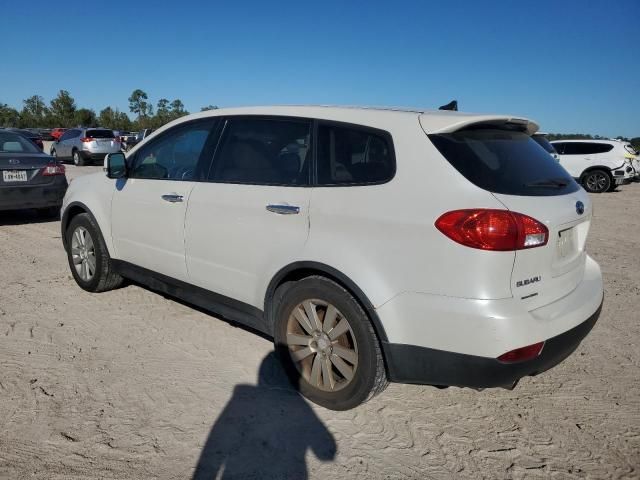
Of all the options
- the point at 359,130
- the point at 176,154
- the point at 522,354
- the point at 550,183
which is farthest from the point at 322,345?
the point at 176,154

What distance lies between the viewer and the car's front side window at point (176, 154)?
367 centimetres

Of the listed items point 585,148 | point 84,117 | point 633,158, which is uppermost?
point 84,117

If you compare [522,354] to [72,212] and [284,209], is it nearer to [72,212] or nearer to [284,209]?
[284,209]

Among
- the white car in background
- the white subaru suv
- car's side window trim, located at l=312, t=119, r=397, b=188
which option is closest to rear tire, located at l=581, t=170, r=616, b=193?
the white car in background

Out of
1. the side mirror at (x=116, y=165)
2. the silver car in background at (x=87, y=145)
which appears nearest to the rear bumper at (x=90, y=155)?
the silver car in background at (x=87, y=145)

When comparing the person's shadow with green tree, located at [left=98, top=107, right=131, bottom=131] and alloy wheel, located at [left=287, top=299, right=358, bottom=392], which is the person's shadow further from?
green tree, located at [left=98, top=107, right=131, bottom=131]

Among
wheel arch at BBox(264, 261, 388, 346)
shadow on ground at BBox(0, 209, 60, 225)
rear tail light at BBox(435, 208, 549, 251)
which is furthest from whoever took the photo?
shadow on ground at BBox(0, 209, 60, 225)

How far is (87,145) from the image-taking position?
71.8ft

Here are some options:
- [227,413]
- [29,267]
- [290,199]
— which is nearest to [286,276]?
[290,199]

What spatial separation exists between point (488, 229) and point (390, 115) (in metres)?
0.89

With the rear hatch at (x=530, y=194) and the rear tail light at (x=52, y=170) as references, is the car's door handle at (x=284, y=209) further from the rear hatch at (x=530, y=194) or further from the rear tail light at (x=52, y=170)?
the rear tail light at (x=52, y=170)

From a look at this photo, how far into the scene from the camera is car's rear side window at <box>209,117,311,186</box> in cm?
302

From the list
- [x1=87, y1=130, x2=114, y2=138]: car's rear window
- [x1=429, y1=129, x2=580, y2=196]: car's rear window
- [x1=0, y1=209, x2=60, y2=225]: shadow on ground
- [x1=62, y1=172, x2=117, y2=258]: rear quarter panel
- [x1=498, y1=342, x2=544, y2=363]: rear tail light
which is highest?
[x1=87, y1=130, x2=114, y2=138]: car's rear window

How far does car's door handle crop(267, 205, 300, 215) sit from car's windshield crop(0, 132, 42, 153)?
6904 mm
